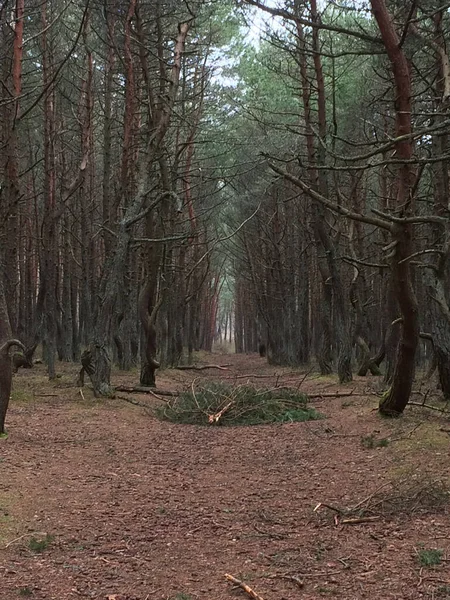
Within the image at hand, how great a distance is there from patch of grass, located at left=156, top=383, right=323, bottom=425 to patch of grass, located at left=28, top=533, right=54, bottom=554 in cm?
534

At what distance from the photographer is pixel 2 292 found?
648cm

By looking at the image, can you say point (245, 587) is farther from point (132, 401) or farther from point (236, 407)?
point (132, 401)

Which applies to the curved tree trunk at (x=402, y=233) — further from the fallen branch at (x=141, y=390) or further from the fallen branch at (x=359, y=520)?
the fallen branch at (x=141, y=390)

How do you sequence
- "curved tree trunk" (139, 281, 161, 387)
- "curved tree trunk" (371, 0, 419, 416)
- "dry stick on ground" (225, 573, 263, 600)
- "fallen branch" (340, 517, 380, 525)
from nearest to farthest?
"dry stick on ground" (225, 573, 263, 600) < "fallen branch" (340, 517, 380, 525) < "curved tree trunk" (371, 0, 419, 416) < "curved tree trunk" (139, 281, 161, 387)

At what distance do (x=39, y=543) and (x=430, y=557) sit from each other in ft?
8.55

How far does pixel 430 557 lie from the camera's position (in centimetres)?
350

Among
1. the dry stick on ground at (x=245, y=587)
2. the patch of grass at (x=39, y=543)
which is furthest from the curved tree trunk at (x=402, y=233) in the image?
the patch of grass at (x=39, y=543)

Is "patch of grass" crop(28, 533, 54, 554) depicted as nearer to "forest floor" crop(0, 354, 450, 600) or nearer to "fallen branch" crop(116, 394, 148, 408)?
"forest floor" crop(0, 354, 450, 600)

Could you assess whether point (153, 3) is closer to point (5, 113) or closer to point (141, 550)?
point (5, 113)

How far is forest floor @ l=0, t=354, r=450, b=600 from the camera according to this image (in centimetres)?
343

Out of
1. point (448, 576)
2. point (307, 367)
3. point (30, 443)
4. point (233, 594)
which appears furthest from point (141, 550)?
point (307, 367)

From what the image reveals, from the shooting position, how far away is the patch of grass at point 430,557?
3.45 meters

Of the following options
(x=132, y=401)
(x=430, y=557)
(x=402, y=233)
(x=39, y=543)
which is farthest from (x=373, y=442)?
(x=132, y=401)

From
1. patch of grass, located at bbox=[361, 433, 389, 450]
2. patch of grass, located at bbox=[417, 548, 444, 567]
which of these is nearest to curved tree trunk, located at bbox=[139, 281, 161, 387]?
patch of grass, located at bbox=[361, 433, 389, 450]
